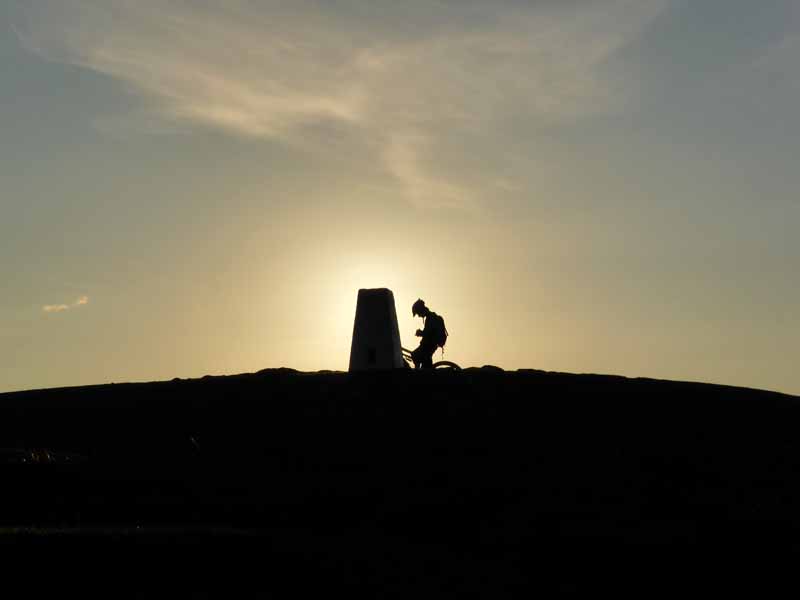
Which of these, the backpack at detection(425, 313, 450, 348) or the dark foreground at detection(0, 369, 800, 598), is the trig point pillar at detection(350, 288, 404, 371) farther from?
the dark foreground at detection(0, 369, 800, 598)

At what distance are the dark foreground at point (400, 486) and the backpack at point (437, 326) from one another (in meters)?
1.92

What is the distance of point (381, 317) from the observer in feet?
101

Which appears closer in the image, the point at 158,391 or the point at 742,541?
the point at 742,541

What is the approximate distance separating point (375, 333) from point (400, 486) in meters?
10.5

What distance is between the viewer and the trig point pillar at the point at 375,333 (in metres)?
30.8

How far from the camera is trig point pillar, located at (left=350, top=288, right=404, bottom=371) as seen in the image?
101 ft

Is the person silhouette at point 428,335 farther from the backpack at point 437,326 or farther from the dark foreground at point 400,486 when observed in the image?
the dark foreground at point 400,486

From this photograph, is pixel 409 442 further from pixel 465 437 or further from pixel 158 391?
pixel 158 391

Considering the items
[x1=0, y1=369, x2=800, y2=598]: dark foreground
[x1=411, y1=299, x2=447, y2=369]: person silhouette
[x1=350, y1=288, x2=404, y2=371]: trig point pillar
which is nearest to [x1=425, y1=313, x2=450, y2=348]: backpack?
[x1=411, y1=299, x2=447, y2=369]: person silhouette

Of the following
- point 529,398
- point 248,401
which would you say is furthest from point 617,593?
point 248,401

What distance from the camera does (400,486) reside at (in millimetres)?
20688

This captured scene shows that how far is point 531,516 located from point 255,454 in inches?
253

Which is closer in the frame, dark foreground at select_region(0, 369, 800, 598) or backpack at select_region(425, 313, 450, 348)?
dark foreground at select_region(0, 369, 800, 598)

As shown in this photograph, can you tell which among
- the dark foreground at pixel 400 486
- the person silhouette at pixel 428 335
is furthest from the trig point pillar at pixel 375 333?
the dark foreground at pixel 400 486
